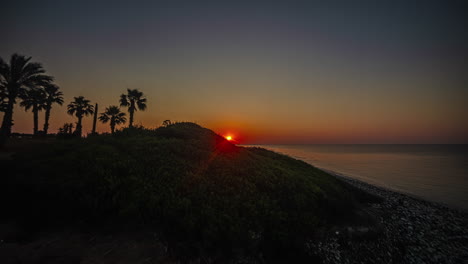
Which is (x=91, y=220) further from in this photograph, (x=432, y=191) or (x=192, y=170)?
(x=432, y=191)

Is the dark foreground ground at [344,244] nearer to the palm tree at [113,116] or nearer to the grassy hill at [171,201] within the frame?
the grassy hill at [171,201]

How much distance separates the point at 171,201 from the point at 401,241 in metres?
11.7

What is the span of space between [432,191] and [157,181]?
33.1 m

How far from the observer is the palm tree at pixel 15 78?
22578mm

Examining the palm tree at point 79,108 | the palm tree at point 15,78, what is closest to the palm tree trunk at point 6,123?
the palm tree at point 15,78

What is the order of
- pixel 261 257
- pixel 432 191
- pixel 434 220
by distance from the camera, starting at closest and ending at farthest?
pixel 261 257
pixel 434 220
pixel 432 191

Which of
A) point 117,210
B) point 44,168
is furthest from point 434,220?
point 44,168

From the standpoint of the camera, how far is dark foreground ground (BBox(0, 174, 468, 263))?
4793mm

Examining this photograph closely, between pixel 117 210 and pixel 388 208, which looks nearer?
pixel 117 210

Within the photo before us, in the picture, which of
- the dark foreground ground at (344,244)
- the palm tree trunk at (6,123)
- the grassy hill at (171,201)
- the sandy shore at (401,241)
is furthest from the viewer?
the palm tree trunk at (6,123)

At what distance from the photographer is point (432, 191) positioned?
2236cm

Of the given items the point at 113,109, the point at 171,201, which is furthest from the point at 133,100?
the point at 171,201

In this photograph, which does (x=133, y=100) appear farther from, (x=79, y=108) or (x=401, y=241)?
(x=401, y=241)

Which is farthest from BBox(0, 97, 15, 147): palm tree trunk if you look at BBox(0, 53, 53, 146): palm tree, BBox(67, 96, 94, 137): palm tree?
BBox(67, 96, 94, 137): palm tree
